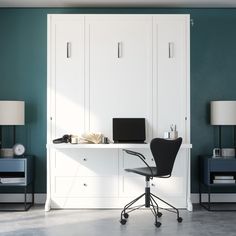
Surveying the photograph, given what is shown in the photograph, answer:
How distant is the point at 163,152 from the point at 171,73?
1.31 meters

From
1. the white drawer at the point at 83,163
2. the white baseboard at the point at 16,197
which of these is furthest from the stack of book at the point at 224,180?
the white baseboard at the point at 16,197

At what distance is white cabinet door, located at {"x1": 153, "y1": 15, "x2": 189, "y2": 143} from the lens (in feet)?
17.6

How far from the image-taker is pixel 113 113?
536 centimetres

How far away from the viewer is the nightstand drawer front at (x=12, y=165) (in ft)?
17.1

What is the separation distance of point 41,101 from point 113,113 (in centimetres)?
113

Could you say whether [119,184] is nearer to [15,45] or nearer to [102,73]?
[102,73]

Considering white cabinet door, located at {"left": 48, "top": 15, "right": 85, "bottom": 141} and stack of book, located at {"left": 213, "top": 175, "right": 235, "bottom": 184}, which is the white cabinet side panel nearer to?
white cabinet door, located at {"left": 48, "top": 15, "right": 85, "bottom": 141}

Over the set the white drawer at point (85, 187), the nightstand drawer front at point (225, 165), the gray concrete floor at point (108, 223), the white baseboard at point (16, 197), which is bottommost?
the gray concrete floor at point (108, 223)

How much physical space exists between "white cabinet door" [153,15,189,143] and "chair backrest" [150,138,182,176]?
0.80 meters

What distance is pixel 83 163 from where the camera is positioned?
5293 millimetres

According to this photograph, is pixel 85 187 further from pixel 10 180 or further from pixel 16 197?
pixel 16 197

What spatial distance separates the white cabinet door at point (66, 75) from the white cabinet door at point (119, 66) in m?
0.12

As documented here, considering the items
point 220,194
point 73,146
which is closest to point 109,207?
point 73,146

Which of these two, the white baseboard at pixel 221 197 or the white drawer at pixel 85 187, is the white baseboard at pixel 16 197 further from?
the white baseboard at pixel 221 197
